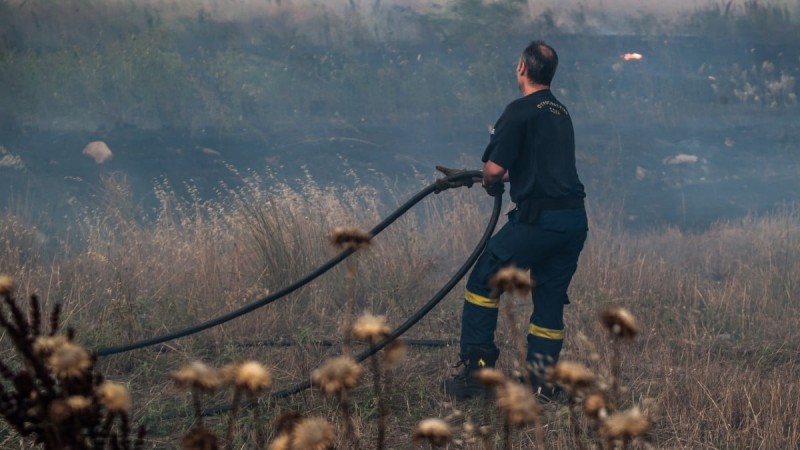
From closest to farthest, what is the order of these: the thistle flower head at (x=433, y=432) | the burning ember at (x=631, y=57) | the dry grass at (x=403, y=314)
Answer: the thistle flower head at (x=433, y=432) → the dry grass at (x=403, y=314) → the burning ember at (x=631, y=57)

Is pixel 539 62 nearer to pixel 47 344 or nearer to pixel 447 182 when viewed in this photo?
pixel 447 182

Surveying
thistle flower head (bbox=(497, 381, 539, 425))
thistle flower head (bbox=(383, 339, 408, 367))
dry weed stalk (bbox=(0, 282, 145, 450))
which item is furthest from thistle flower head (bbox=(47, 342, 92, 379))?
thistle flower head (bbox=(497, 381, 539, 425))

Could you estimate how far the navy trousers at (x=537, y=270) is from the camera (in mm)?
5238

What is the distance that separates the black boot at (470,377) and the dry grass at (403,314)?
8 centimetres

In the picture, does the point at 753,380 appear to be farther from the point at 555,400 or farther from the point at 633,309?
the point at 633,309

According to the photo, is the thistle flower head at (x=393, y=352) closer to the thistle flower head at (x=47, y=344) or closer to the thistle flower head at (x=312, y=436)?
the thistle flower head at (x=312, y=436)

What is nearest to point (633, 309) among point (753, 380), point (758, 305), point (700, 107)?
point (758, 305)

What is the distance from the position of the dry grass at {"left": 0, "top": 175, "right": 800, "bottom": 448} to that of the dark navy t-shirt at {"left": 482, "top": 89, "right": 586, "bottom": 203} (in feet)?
3.69

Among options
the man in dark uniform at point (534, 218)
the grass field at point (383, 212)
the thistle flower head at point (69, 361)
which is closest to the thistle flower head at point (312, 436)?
the grass field at point (383, 212)

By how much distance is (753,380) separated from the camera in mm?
5238

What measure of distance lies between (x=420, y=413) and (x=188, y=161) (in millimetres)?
11256

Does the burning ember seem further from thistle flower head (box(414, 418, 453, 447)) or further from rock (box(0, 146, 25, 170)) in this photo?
thistle flower head (box(414, 418, 453, 447))

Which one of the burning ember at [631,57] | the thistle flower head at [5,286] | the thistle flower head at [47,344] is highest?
the burning ember at [631,57]

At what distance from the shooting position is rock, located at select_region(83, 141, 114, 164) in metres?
15.1
